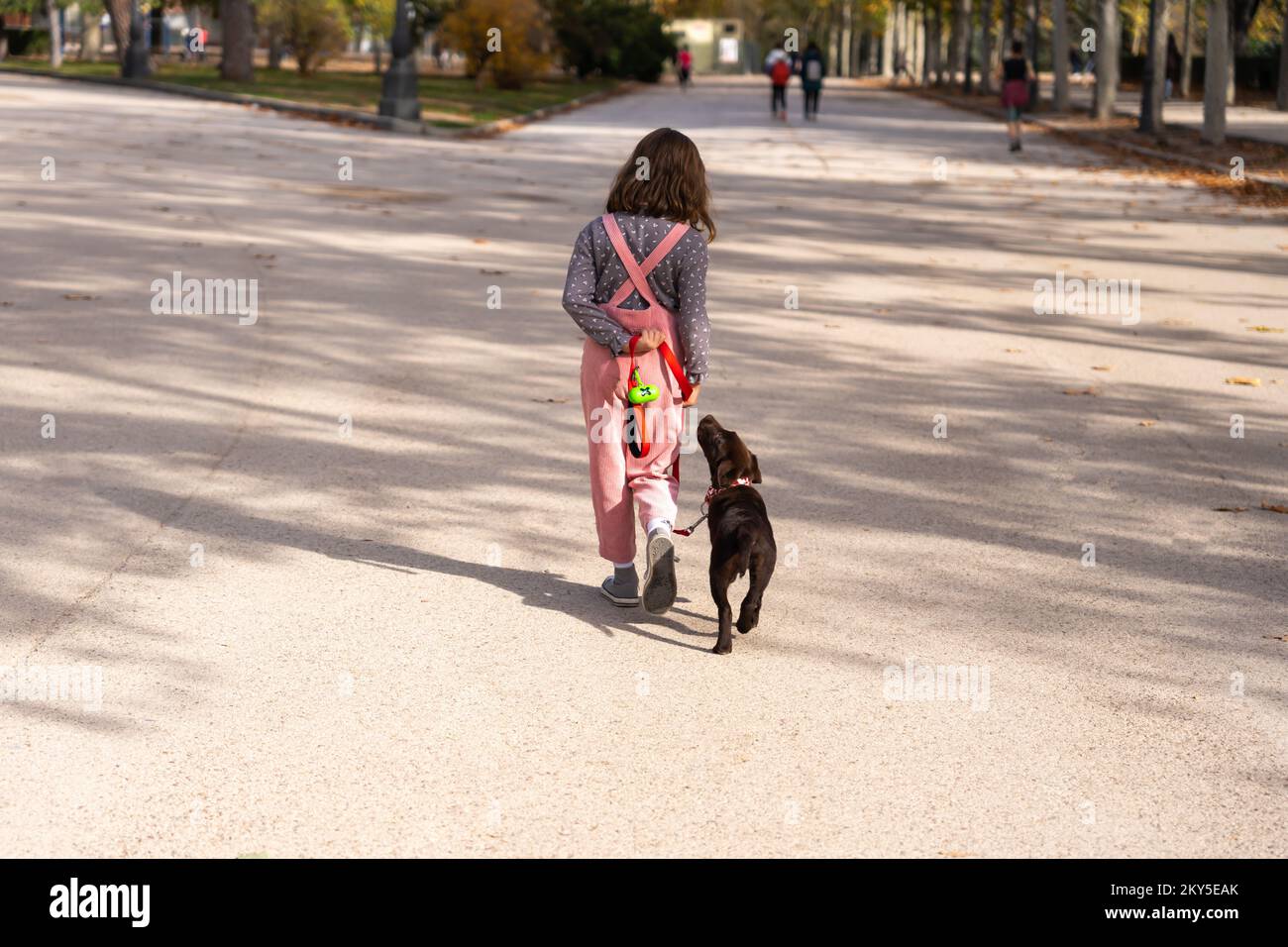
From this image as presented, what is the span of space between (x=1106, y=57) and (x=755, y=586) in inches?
1440

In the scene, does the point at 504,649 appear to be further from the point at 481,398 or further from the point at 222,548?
the point at 481,398

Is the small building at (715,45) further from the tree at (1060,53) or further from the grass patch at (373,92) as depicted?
the tree at (1060,53)

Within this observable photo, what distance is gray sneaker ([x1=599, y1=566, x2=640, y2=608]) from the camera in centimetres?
601

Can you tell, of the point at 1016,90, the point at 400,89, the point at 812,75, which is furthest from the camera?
the point at 812,75

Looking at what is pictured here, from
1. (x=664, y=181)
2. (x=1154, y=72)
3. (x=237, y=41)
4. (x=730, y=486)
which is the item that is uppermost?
(x=237, y=41)

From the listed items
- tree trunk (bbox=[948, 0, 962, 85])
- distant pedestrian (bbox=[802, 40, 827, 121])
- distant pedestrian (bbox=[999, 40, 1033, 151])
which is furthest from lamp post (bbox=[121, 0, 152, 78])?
tree trunk (bbox=[948, 0, 962, 85])

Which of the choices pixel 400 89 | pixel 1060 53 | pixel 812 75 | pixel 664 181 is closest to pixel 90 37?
pixel 812 75

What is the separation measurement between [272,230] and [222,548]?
10003mm

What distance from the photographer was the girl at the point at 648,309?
5613 mm

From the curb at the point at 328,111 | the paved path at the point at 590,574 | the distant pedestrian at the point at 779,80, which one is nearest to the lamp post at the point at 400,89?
the curb at the point at 328,111

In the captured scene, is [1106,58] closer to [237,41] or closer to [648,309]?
[237,41]

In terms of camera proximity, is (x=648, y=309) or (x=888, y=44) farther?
(x=888, y=44)

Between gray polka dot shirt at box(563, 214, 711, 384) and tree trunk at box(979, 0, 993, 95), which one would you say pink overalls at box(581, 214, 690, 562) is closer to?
gray polka dot shirt at box(563, 214, 711, 384)

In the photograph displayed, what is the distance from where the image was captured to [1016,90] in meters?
30.8
